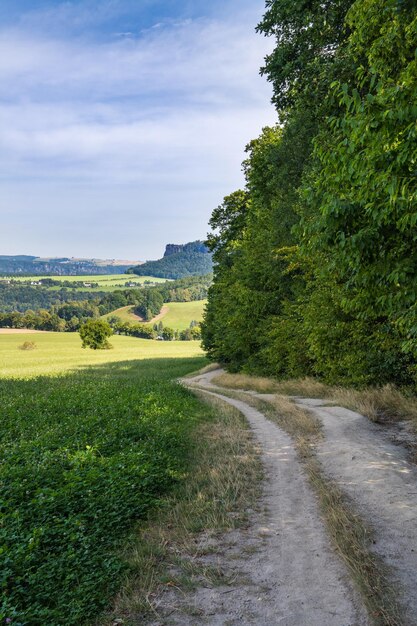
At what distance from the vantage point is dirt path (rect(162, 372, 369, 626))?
4.11 metres

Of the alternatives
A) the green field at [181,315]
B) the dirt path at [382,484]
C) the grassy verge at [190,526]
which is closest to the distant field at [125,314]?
the green field at [181,315]

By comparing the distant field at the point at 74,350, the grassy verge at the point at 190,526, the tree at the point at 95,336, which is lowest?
the distant field at the point at 74,350

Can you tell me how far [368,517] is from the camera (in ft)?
20.5

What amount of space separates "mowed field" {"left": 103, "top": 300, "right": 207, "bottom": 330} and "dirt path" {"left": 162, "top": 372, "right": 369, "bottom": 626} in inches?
5725

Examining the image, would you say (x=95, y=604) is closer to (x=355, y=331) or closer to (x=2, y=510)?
(x=2, y=510)

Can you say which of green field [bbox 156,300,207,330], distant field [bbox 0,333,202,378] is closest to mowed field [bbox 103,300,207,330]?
green field [bbox 156,300,207,330]

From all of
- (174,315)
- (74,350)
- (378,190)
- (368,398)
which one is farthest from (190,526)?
(174,315)

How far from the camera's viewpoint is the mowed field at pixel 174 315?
520ft

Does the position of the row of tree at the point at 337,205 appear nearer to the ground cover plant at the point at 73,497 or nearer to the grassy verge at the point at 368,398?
the grassy verge at the point at 368,398

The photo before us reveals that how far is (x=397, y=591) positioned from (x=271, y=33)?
19.1m

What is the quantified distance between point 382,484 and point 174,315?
536ft

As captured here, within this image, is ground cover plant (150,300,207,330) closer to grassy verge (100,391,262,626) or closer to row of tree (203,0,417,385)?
row of tree (203,0,417,385)

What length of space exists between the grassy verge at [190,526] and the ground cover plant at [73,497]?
25cm

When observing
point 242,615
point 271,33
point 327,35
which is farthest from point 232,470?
point 271,33
